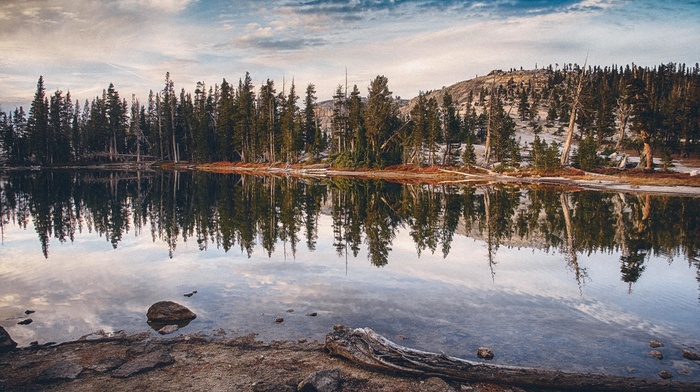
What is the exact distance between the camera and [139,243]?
18.6 metres

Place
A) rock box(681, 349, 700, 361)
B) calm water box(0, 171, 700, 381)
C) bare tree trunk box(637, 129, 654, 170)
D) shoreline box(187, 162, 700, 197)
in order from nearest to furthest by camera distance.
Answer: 1. rock box(681, 349, 700, 361)
2. calm water box(0, 171, 700, 381)
3. shoreline box(187, 162, 700, 197)
4. bare tree trunk box(637, 129, 654, 170)

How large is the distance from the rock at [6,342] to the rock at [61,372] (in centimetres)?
158

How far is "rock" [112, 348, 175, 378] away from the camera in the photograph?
7.10 metres

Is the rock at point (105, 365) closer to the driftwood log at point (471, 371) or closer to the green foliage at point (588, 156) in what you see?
the driftwood log at point (471, 371)

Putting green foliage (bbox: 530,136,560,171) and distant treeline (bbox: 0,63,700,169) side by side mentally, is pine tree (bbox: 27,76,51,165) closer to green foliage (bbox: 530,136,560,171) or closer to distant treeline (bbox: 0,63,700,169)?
distant treeline (bbox: 0,63,700,169)

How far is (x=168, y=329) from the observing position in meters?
9.04

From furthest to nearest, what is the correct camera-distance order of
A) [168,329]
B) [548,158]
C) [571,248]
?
[548,158]
[571,248]
[168,329]

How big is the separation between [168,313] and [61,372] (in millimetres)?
2780

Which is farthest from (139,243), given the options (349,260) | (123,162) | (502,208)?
(123,162)

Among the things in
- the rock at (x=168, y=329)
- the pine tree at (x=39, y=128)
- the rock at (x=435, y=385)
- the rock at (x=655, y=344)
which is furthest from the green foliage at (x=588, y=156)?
the pine tree at (x=39, y=128)

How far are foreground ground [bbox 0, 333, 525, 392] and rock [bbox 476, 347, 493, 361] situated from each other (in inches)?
42.6

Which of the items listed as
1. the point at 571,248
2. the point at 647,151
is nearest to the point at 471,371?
the point at 571,248

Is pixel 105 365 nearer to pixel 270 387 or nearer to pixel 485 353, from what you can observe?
pixel 270 387

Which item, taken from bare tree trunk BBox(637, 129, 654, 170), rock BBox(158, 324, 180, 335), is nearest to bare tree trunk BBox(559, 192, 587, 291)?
rock BBox(158, 324, 180, 335)
